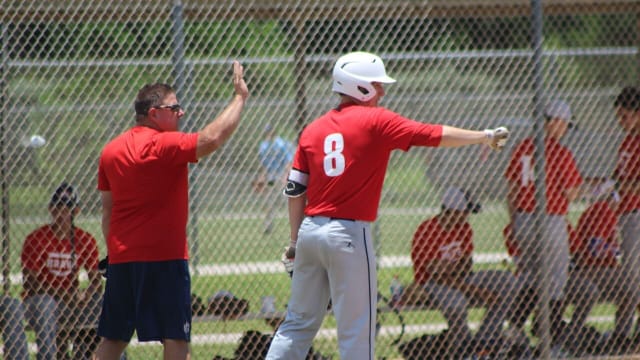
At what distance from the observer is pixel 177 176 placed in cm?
489

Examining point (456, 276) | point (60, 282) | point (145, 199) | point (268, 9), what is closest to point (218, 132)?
point (145, 199)

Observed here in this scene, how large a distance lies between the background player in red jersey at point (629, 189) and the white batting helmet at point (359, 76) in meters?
2.91

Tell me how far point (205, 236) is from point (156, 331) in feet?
23.1

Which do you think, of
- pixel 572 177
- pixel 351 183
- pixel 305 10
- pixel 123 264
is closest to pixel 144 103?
pixel 123 264

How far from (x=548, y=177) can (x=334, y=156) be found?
2844mm

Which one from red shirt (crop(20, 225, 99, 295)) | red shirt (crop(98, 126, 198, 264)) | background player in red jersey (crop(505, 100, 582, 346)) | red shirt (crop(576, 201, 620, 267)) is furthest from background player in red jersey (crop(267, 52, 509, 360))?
red shirt (crop(576, 201, 620, 267))

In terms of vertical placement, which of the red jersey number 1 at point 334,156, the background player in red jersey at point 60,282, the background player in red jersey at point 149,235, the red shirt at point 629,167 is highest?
the red shirt at point 629,167


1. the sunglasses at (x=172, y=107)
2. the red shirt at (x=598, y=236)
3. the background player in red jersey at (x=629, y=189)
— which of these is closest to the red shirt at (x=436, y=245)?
the red shirt at (x=598, y=236)

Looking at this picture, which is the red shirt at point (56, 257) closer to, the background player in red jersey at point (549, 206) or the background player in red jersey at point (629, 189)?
the background player in red jersey at point (549, 206)

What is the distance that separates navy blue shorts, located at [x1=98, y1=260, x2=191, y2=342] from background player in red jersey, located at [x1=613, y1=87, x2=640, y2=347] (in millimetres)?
3807

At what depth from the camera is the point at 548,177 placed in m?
7.16

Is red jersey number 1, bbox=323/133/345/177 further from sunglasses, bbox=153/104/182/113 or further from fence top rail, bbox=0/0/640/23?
fence top rail, bbox=0/0/640/23

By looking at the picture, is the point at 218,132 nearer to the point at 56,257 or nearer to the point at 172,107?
the point at 172,107

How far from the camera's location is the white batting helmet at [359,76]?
4.99 meters
